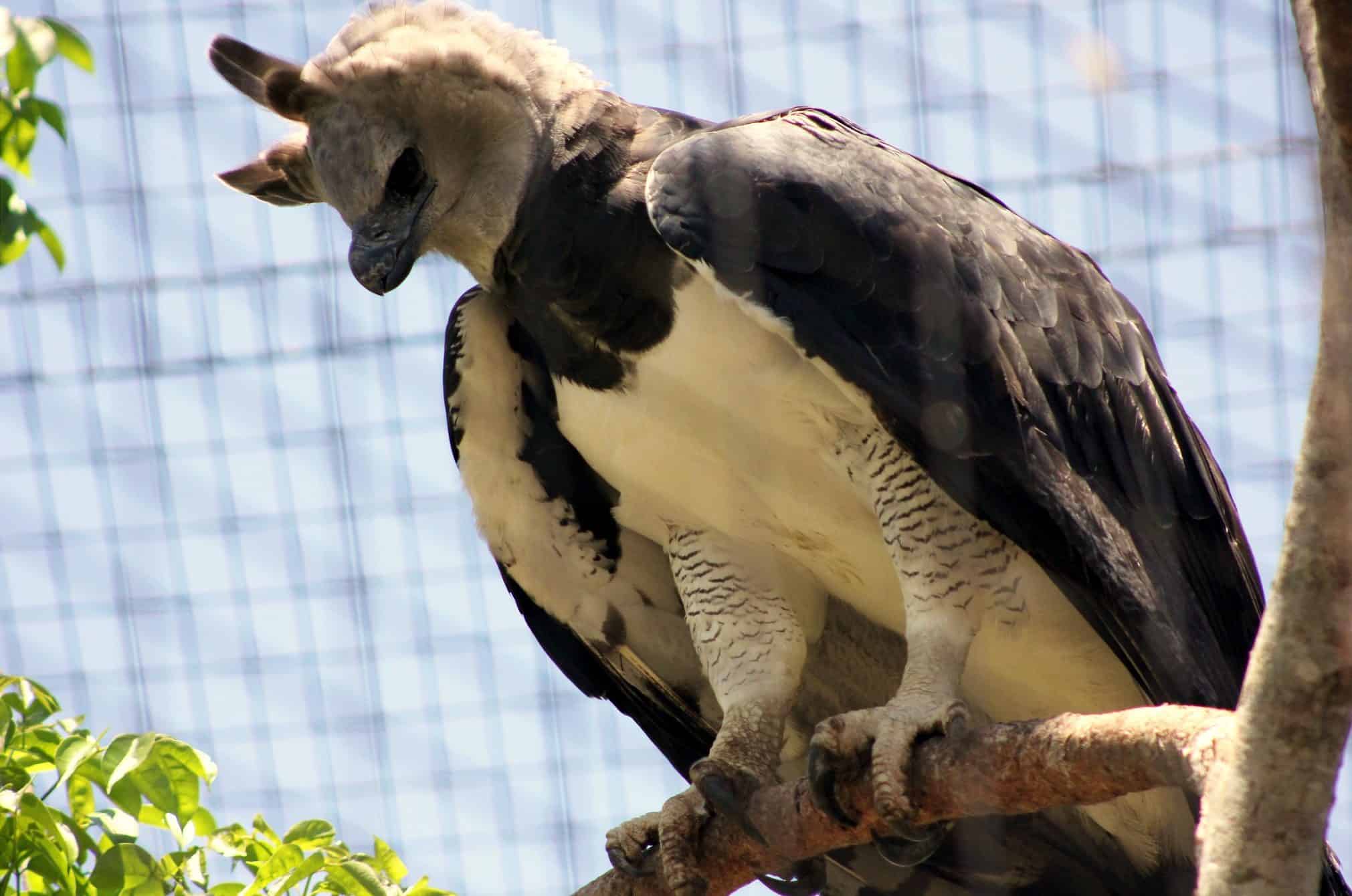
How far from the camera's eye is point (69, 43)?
2076 millimetres

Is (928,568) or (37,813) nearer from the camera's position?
(37,813)

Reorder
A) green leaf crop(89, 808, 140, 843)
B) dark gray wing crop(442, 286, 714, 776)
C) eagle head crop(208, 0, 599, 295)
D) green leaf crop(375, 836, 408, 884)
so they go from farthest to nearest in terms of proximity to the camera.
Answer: dark gray wing crop(442, 286, 714, 776)
eagle head crop(208, 0, 599, 295)
green leaf crop(375, 836, 408, 884)
green leaf crop(89, 808, 140, 843)

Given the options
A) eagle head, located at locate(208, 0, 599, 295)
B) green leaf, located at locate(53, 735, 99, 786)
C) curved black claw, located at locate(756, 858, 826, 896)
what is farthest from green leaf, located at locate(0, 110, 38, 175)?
curved black claw, located at locate(756, 858, 826, 896)

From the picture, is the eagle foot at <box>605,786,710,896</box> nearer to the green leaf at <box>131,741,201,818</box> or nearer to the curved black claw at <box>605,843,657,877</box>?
the curved black claw at <box>605,843,657,877</box>

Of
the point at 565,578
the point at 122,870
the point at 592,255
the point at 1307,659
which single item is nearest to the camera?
the point at 1307,659

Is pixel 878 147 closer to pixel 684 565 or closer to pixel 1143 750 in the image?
pixel 684 565

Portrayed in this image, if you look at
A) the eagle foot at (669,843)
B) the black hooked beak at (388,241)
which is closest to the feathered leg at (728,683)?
the eagle foot at (669,843)

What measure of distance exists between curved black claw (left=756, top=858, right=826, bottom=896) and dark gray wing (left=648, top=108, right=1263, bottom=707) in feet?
1.80

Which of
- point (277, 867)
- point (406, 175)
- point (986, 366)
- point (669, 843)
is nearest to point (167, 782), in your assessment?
point (277, 867)

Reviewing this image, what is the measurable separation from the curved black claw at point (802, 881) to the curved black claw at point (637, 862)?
0.14 metres

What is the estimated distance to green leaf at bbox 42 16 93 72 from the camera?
206 cm

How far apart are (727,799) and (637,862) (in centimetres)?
18

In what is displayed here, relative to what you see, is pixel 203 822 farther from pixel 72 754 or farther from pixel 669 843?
pixel 669 843

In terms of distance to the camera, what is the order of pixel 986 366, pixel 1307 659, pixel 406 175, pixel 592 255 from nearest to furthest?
pixel 1307 659
pixel 986 366
pixel 592 255
pixel 406 175
